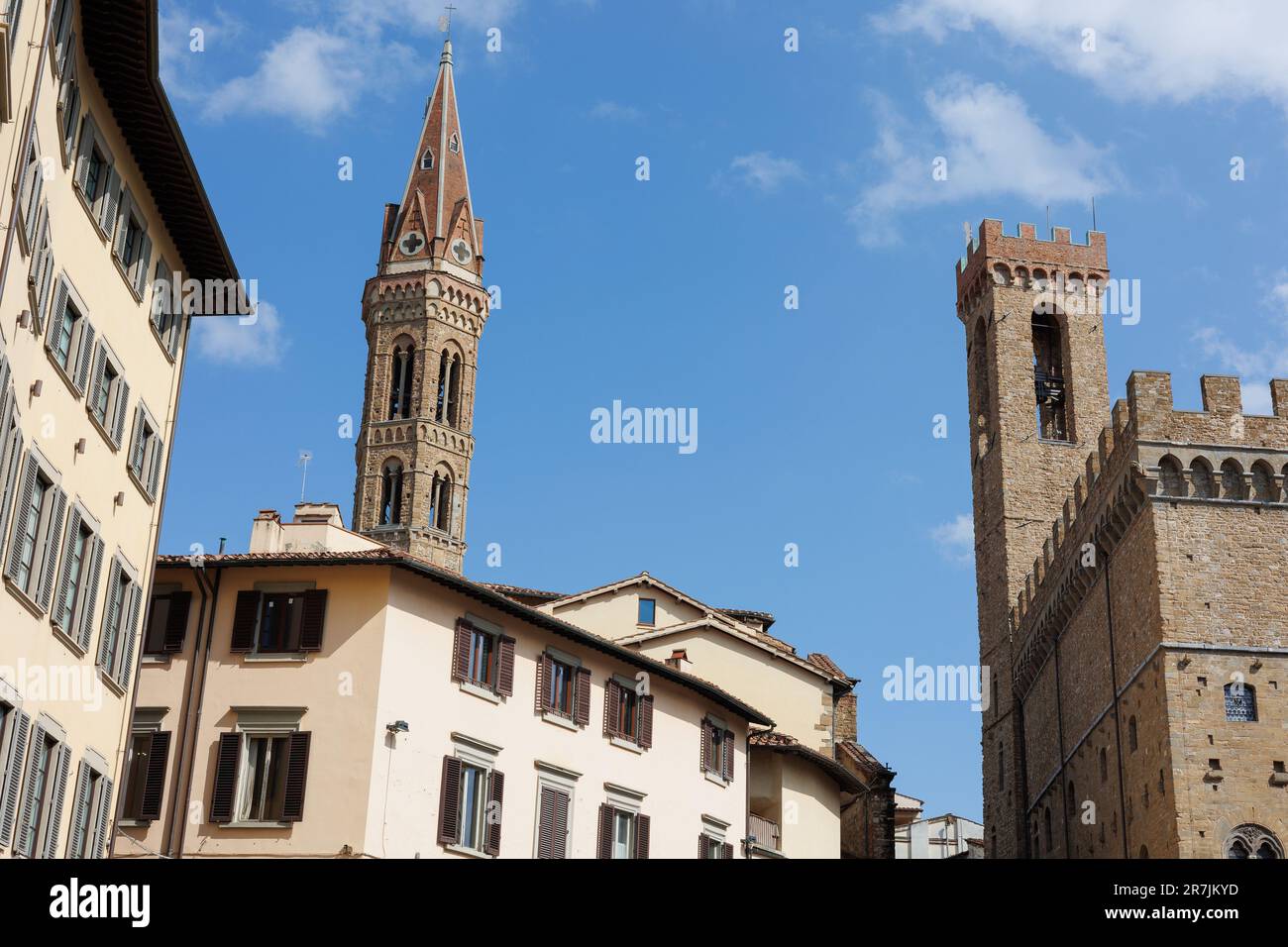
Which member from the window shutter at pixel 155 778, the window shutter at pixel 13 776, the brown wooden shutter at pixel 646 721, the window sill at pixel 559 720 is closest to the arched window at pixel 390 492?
the brown wooden shutter at pixel 646 721

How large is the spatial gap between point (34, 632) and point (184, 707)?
1059cm

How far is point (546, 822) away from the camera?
3372 cm

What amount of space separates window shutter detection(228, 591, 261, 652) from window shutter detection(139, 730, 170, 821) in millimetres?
2123

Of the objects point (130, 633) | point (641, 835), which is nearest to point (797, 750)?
point (641, 835)

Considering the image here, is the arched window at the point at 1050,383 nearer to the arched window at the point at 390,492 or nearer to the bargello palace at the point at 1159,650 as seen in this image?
the bargello palace at the point at 1159,650

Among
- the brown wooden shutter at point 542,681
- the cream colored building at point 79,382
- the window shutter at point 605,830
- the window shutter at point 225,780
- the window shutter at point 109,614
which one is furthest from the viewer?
the window shutter at point 605,830

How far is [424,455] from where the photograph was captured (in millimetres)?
78312

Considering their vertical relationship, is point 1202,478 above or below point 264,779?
above

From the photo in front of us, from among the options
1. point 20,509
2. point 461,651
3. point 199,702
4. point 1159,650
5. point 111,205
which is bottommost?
point 199,702

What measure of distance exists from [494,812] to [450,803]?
4.23ft

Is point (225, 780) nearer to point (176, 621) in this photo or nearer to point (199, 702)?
point (199, 702)

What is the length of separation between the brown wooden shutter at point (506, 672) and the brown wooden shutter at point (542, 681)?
0.75 m

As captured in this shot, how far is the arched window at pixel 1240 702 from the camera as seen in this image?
115 feet

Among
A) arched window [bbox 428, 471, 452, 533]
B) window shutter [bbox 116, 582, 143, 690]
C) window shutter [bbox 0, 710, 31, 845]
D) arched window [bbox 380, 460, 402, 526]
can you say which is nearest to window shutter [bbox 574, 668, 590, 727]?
window shutter [bbox 116, 582, 143, 690]
